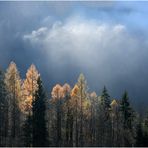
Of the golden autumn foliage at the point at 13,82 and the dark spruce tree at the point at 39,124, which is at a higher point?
the golden autumn foliage at the point at 13,82

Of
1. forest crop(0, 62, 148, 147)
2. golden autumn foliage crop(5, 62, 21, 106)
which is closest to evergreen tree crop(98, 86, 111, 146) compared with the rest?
forest crop(0, 62, 148, 147)

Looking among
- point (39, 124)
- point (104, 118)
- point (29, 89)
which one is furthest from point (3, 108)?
point (104, 118)

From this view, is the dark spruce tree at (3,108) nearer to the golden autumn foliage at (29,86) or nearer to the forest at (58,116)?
the forest at (58,116)

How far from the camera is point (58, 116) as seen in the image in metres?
103

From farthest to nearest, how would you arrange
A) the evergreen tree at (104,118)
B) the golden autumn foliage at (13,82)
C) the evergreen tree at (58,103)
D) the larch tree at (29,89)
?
1. the evergreen tree at (104,118)
2. the evergreen tree at (58,103)
3. the golden autumn foliage at (13,82)
4. the larch tree at (29,89)

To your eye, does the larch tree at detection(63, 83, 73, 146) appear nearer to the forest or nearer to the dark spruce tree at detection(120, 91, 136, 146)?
the forest

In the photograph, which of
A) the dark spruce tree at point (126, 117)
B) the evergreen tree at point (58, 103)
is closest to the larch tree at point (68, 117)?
the evergreen tree at point (58, 103)

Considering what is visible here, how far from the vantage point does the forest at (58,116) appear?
76625 mm

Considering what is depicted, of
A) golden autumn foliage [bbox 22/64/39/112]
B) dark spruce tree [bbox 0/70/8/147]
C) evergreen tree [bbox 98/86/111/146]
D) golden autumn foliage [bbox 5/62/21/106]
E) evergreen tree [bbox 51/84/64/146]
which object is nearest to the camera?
golden autumn foliage [bbox 22/64/39/112]

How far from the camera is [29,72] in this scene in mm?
85875

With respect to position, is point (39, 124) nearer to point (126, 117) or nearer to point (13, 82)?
point (13, 82)

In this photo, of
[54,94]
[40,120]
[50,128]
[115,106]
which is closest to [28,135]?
[40,120]

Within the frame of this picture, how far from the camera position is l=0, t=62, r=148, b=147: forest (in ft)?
251

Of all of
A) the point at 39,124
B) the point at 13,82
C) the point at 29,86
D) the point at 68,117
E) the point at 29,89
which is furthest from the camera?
the point at 68,117
